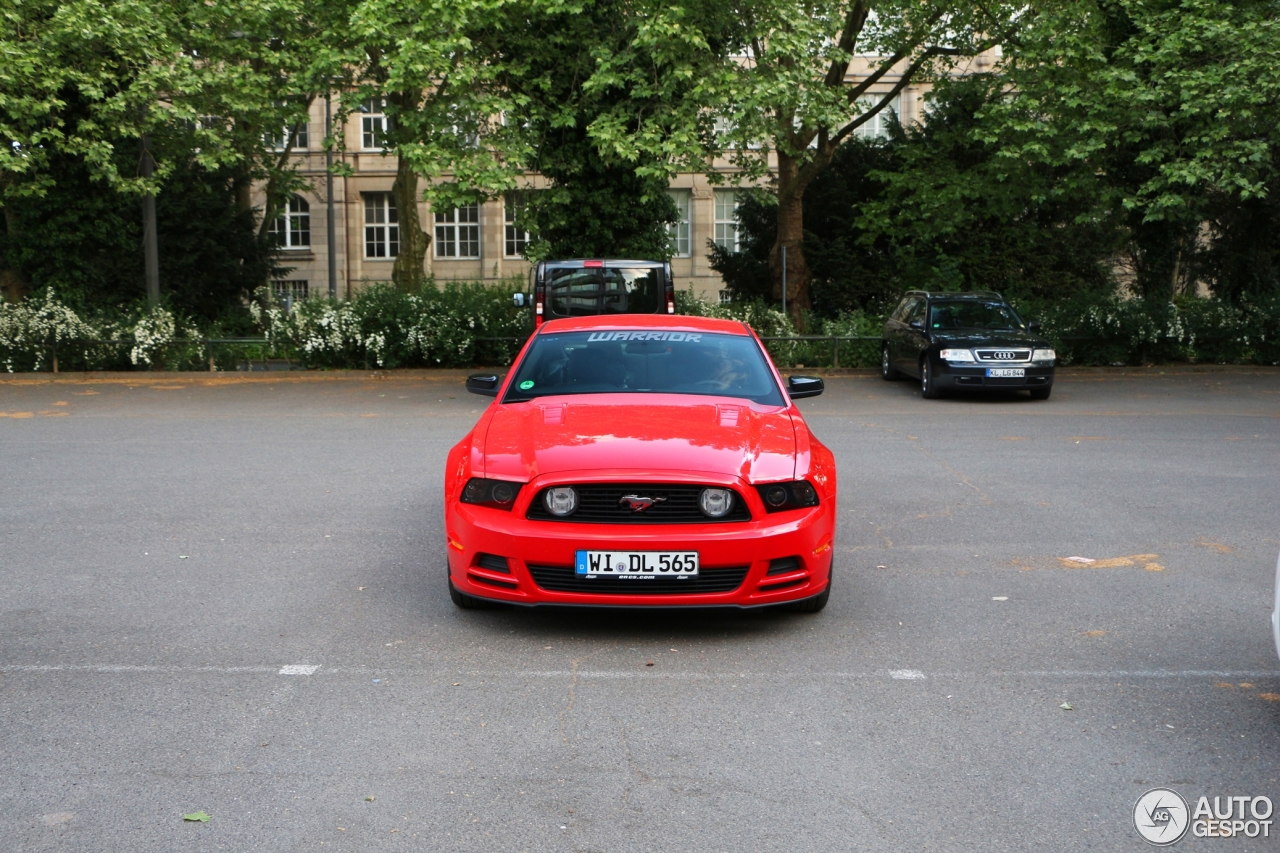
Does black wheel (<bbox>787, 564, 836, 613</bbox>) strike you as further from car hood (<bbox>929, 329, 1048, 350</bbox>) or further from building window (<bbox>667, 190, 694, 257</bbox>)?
building window (<bbox>667, 190, 694, 257</bbox>)

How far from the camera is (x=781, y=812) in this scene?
4168 mm

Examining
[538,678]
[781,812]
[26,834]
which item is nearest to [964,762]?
[781,812]

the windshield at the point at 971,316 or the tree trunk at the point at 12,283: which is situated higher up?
the tree trunk at the point at 12,283

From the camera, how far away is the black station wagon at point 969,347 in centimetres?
1823

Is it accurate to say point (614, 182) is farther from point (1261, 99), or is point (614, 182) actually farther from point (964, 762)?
point (964, 762)

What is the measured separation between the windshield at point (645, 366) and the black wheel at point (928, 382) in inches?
437

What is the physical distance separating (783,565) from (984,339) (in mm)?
13315

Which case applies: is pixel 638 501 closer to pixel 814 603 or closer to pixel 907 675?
pixel 814 603

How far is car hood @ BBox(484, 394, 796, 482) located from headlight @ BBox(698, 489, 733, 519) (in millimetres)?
98

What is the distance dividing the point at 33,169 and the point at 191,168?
9865 mm

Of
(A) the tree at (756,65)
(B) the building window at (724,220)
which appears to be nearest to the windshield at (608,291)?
(A) the tree at (756,65)

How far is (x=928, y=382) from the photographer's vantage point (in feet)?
61.4

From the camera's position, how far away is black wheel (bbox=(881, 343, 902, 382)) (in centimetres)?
2159

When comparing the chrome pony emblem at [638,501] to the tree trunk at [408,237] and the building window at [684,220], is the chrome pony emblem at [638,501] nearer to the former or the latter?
the tree trunk at [408,237]
